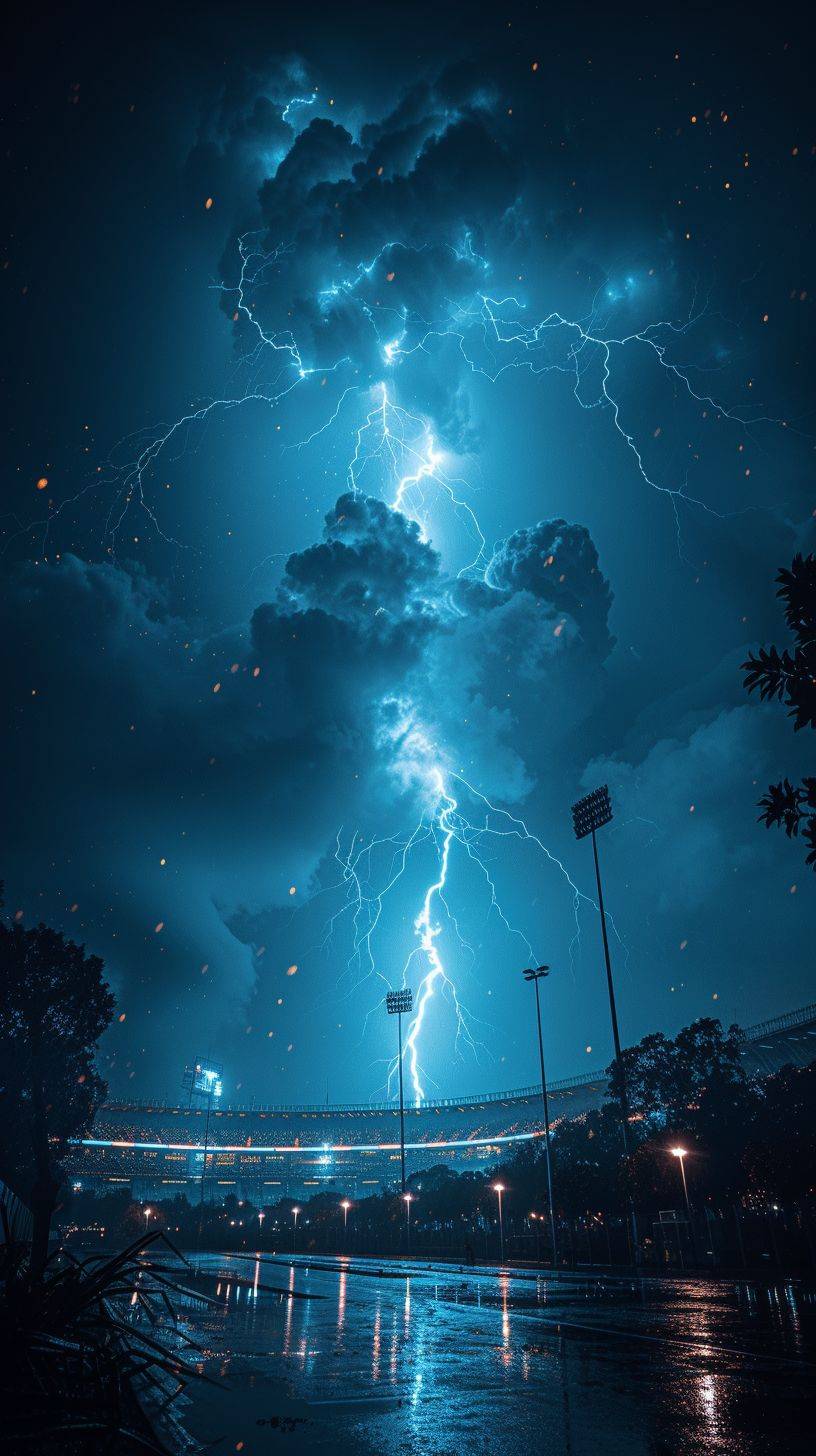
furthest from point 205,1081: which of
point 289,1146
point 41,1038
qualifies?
point 41,1038

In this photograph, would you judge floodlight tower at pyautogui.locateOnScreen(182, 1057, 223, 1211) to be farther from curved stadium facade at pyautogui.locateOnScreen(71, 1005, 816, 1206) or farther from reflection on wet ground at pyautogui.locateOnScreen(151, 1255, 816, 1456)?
reflection on wet ground at pyautogui.locateOnScreen(151, 1255, 816, 1456)

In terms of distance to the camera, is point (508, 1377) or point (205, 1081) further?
point (205, 1081)

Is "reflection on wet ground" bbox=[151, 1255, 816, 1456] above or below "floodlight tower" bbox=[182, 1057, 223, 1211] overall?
below

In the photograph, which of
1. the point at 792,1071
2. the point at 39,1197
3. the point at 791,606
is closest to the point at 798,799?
the point at 791,606

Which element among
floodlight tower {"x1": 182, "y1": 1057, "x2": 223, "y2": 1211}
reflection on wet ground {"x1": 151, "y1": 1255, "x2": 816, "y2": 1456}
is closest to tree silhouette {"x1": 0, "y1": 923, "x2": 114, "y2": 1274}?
reflection on wet ground {"x1": 151, "y1": 1255, "x2": 816, "y2": 1456}

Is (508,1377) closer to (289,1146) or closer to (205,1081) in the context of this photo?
(205,1081)
